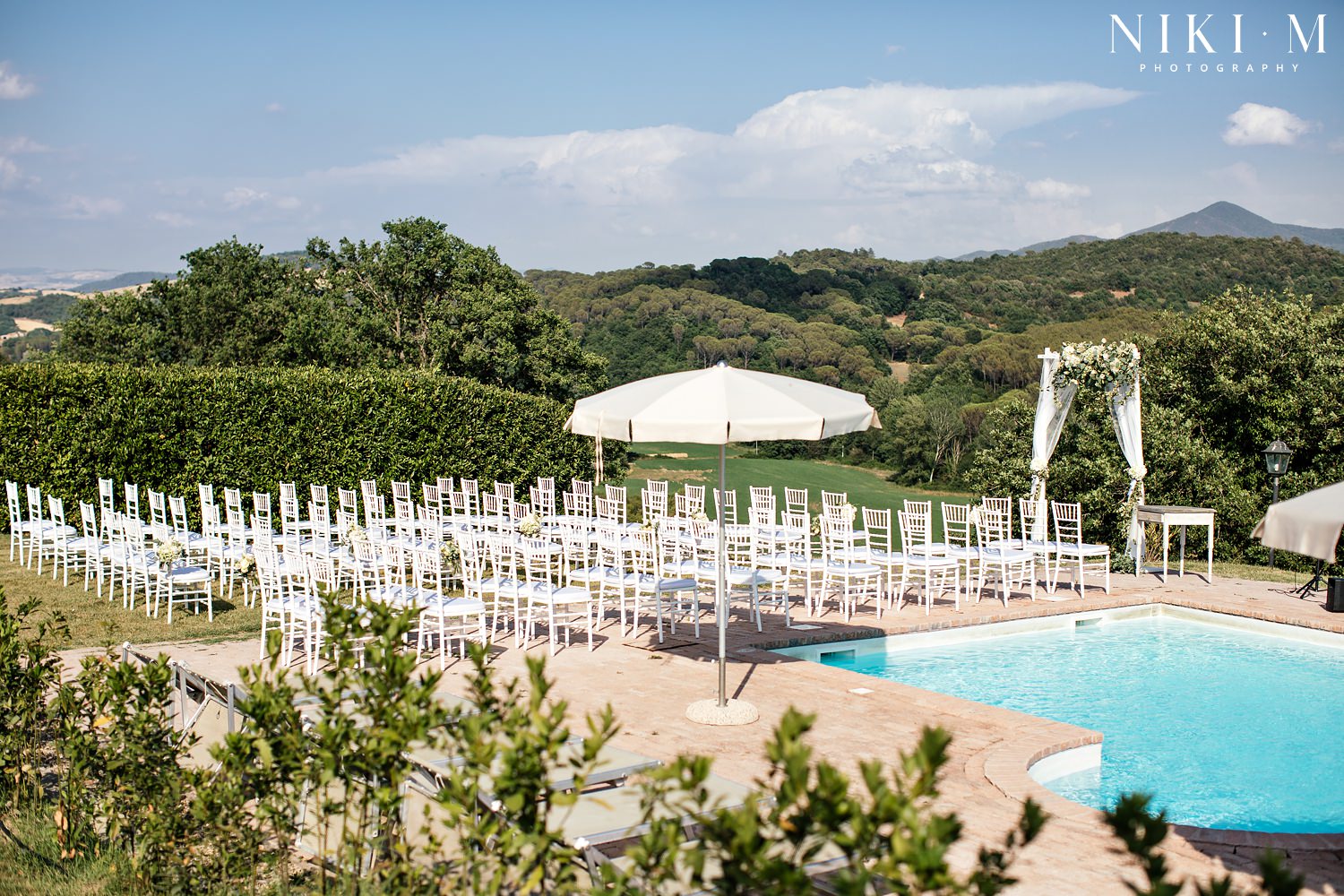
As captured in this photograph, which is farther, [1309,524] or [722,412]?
[722,412]

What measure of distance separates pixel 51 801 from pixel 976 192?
5339 cm

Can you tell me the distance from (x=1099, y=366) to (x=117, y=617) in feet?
41.8

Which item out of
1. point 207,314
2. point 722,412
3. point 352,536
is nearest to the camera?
point 722,412

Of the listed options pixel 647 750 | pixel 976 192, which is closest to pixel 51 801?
pixel 647 750

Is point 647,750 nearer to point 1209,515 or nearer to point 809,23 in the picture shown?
point 1209,515

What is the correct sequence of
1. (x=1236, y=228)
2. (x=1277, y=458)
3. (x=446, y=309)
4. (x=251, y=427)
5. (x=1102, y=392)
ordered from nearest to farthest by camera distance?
(x=1277, y=458) → (x=1102, y=392) → (x=251, y=427) → (x=446, y=309) → (x=1236, y=228)

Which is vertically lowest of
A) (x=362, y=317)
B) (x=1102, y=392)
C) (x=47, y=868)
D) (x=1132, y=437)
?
(x=47, y=868)

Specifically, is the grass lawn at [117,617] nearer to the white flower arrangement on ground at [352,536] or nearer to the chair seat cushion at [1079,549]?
the white flower arrangement on ground at [352,536]

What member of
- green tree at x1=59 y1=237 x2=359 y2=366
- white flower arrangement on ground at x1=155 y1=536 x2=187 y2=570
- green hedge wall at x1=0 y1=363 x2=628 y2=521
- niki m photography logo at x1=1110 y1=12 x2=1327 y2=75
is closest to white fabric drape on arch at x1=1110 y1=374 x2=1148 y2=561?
niki m photography logo at x1=1110 y1=12 x2=1327 y2=75

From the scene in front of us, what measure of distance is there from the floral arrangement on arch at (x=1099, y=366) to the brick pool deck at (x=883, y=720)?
3862 mm

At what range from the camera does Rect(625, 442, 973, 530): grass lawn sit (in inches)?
1427

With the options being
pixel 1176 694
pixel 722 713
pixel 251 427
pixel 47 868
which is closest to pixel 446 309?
pixel 251 427

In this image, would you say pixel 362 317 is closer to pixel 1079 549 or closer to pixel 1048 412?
pixel 1048 412

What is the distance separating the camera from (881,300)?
205 feet
